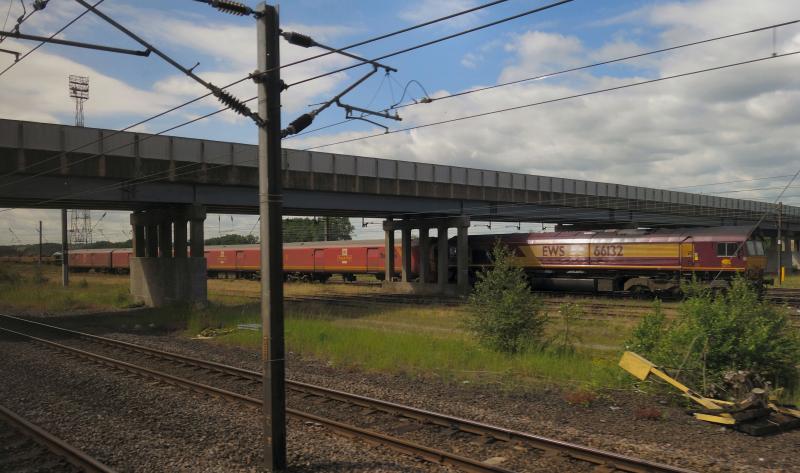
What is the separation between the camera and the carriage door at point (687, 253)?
26.2 meters

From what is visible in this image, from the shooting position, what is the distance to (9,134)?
21766mm

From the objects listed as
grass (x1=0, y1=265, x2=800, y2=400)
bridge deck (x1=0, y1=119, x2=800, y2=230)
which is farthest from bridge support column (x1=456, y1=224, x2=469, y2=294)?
grass (x1=0, y1=265, x2=800, y2=400)

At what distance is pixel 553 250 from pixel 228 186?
57.0 feet

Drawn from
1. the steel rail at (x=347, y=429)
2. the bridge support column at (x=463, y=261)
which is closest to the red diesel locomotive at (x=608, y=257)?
the bridge support column at (x=463, y=261)

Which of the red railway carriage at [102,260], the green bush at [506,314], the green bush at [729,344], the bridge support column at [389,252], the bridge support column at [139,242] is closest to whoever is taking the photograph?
the green bush at [729,344]

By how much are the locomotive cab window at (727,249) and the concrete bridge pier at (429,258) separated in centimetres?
1411

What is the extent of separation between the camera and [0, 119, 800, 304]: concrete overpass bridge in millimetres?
22969

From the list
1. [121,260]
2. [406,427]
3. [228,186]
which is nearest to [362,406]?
[406,427]

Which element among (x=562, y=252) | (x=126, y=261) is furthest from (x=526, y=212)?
(x=126, y=261)

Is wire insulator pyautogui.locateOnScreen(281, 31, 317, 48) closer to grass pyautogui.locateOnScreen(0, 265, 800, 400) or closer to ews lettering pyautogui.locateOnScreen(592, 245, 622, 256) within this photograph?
grass pyautogui.locateOnScreen(0, 265, 800, 400)

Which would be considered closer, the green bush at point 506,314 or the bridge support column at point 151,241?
the green bush at point 506,314

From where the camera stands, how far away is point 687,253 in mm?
26344

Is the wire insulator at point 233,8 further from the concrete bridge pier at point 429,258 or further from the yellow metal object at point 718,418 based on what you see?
the concrete bridge pier at point 429,258

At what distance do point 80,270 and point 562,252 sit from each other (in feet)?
222
